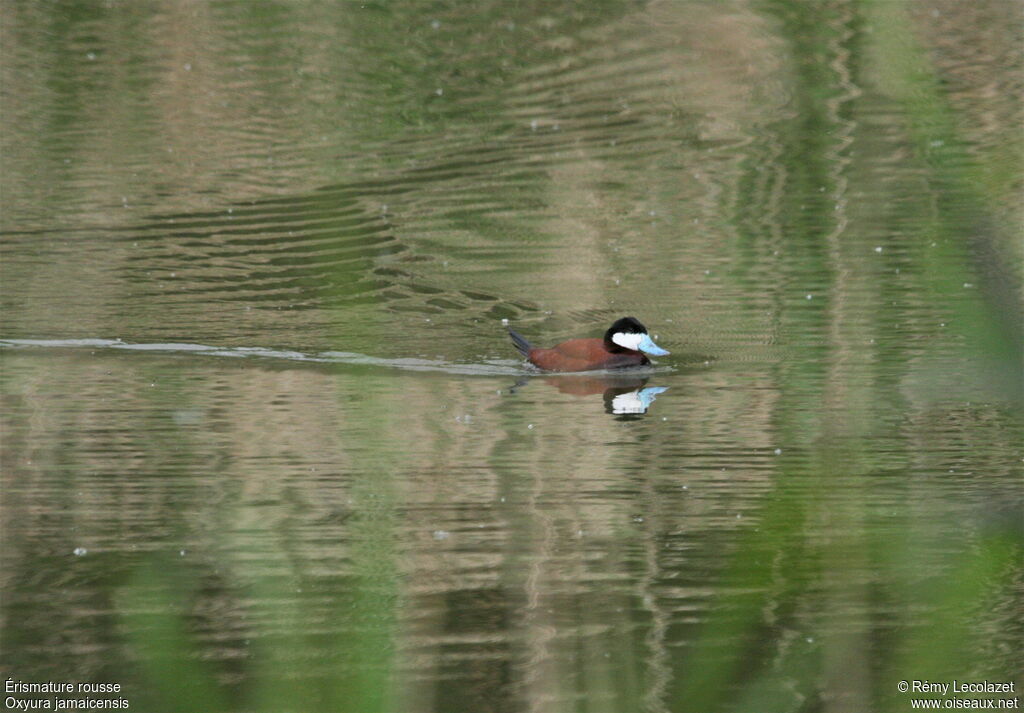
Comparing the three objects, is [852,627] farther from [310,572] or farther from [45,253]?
[45,253]

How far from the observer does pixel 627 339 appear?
33.3 feet

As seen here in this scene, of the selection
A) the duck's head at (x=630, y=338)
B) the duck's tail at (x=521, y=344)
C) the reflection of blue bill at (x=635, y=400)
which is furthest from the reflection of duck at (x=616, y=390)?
the duck's tail at (x=521, y=344)

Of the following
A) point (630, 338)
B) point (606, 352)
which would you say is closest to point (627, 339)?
point (630, 338)

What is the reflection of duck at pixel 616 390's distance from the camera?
9.05 meters

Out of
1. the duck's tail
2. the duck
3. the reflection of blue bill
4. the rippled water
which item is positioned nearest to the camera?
the rippled water

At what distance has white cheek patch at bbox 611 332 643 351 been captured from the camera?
399 inches

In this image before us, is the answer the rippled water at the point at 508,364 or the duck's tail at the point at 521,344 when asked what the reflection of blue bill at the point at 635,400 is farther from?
the duck's tail at the point at 521,344

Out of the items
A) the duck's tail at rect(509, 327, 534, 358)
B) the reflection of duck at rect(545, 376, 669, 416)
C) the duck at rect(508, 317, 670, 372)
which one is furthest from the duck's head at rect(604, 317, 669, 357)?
the duck's tail at rect(509, 327, 534, 358)

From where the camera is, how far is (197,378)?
31.5ft

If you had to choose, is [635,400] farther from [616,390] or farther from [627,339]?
[627,339]

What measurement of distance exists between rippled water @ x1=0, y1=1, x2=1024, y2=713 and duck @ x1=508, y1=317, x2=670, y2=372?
0.10 m

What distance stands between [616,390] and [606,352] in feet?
1.60

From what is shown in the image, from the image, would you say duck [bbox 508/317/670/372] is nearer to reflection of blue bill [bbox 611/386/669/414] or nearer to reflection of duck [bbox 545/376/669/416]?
reflection of duck [bbox 545/376/669/416]

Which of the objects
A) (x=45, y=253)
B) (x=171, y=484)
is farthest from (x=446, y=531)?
(x=45, y=253)
